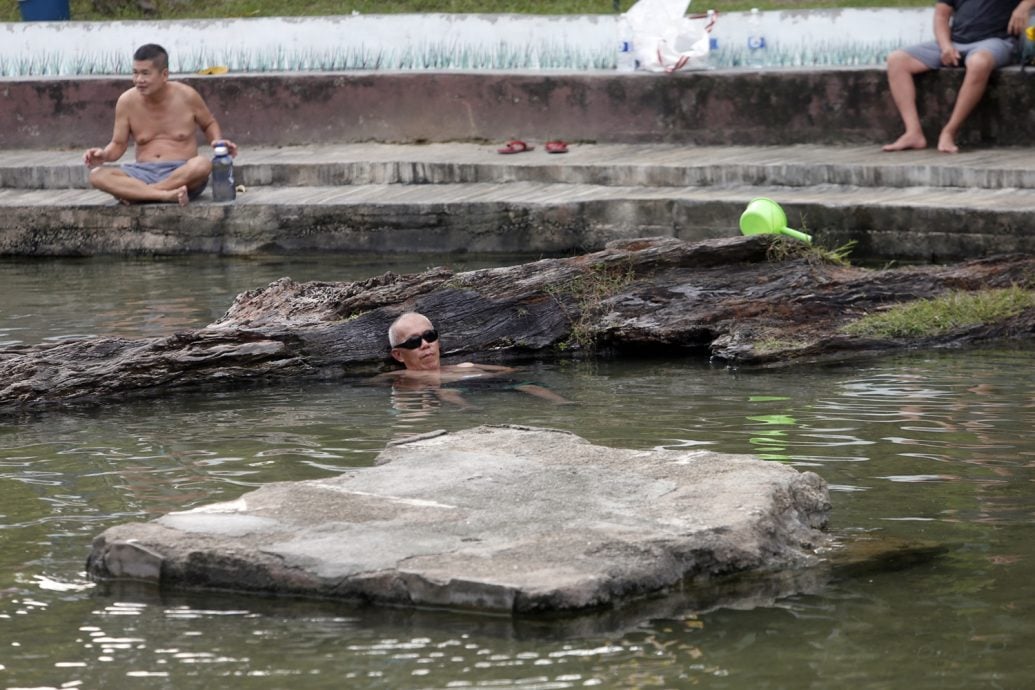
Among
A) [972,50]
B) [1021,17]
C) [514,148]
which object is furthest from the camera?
[514,148]

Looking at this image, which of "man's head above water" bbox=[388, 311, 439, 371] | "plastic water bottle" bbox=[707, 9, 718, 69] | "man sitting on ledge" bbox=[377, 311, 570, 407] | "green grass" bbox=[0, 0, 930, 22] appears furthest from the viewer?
"green grass" bbox=[0, 0, 930, 22]

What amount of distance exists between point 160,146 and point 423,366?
19.8 feet

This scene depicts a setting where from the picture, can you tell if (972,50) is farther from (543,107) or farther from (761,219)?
(543,107)

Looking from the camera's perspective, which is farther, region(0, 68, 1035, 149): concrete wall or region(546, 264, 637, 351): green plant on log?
region(0, 68, 1035, 149): concrete wall

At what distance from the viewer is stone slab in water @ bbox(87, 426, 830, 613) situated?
179 inches

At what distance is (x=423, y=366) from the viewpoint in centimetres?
819

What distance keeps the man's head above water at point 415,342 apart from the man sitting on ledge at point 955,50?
5.22 m

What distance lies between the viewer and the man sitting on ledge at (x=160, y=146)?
43.5ft

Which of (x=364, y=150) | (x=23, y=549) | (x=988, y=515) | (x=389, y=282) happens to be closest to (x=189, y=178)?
(x=364, y=150)

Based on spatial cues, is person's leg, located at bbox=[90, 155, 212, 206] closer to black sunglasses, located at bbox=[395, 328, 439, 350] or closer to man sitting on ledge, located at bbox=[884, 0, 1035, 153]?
man sitting on ledge, located at bbox=[884, 0, 1035, 153]

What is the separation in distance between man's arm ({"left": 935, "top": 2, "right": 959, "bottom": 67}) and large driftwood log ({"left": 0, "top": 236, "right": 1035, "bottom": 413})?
3.82 meters

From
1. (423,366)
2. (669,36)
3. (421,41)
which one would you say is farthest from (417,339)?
(421,41)

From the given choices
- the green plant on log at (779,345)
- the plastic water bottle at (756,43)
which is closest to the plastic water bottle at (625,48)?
the plastic water bottle at (756,43)

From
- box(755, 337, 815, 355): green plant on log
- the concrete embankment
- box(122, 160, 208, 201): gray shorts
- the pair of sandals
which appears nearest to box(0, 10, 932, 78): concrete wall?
the concrete embankment
